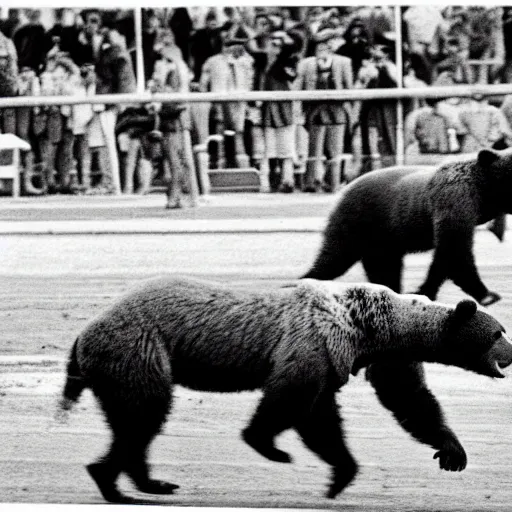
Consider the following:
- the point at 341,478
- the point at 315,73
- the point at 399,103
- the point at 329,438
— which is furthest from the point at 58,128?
the point at 341,478

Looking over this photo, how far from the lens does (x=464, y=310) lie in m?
4.97

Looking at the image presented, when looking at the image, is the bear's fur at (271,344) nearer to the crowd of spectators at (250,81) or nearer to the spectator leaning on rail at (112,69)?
the crowd of spectators at (250,81)

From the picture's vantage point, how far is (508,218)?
16.9 feet

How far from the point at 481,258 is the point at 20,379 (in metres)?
2.22

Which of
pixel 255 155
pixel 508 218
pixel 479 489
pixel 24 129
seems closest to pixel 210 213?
pixel 255 155

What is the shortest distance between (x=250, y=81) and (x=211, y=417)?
5.21 ft

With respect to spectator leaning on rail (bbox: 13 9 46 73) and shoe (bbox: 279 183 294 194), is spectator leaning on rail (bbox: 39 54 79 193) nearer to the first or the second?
spectator leaning on rail (bbox: 13 9 46 73)

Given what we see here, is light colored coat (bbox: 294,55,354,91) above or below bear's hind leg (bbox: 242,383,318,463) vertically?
above

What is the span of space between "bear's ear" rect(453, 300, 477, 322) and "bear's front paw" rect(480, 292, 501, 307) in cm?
35

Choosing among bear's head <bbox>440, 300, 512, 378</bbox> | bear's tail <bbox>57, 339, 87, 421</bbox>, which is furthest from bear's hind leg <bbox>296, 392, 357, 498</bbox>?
bear's tail <bbox>57, 339, 87, 421</bbox>

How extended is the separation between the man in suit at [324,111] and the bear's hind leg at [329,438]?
1081 millimetres

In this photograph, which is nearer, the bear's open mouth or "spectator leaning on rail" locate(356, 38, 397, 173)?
the bear's open mouth

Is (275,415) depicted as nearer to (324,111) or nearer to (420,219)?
(420,219)

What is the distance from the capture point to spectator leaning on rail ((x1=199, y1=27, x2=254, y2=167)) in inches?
221
